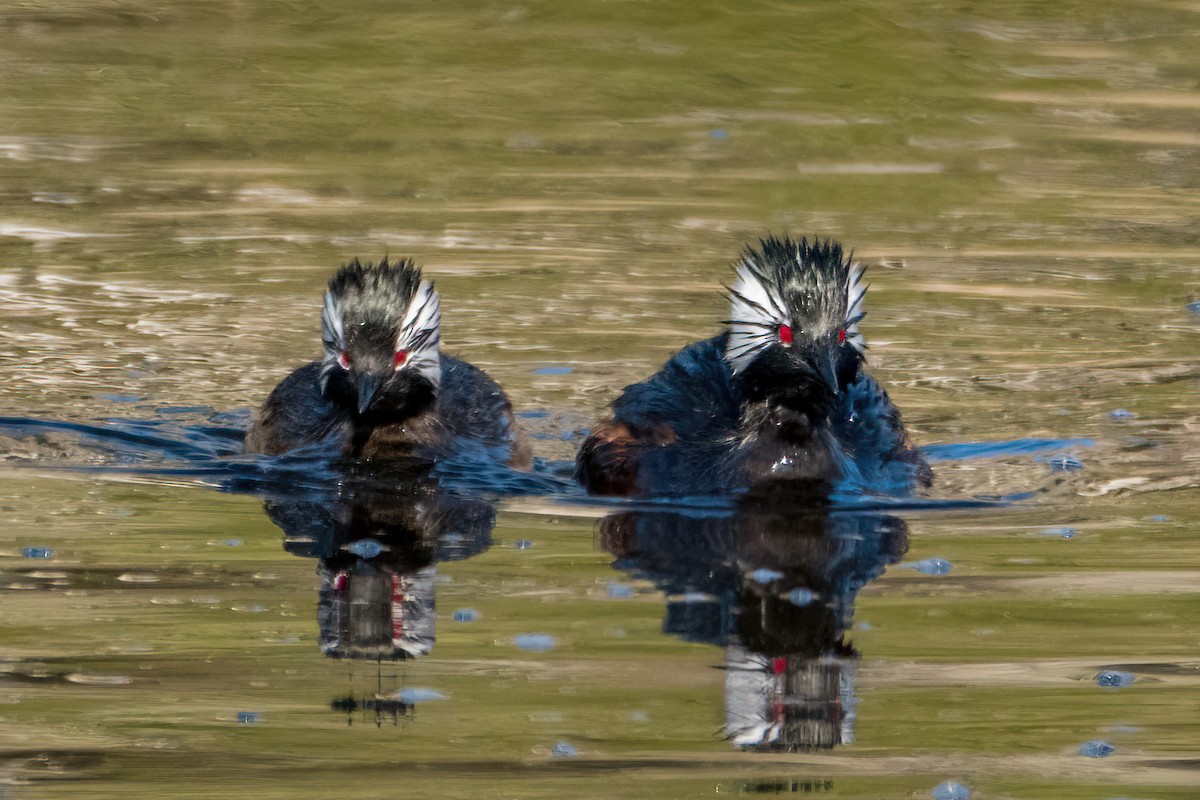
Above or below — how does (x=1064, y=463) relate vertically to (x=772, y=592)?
above

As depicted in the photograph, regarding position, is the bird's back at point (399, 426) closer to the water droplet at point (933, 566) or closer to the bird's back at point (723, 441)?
the bird's back at point (723, 441)

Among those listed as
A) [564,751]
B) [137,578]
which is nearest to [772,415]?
[137,578]

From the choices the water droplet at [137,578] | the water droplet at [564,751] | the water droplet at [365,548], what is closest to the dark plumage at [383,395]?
the water droplet at [365,548]

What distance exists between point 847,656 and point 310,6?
18.4 m

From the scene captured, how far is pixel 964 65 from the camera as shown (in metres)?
23.8

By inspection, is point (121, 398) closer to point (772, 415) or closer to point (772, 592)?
point (772, 415)

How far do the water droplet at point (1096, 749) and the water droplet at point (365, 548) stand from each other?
12.6ft

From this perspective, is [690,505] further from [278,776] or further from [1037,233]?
[1037,233]

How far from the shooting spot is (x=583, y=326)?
50.6ft

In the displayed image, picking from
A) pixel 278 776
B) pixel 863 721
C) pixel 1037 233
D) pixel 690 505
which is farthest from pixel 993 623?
pixel 1037 233

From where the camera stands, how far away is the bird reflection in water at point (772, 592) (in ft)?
25.0

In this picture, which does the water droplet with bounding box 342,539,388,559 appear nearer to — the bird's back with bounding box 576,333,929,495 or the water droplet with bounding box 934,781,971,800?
the bird's back with bounding box 576,333,929,495

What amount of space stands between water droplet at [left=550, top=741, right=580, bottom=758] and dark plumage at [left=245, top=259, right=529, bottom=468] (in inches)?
177

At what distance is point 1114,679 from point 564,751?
2.33 meters
